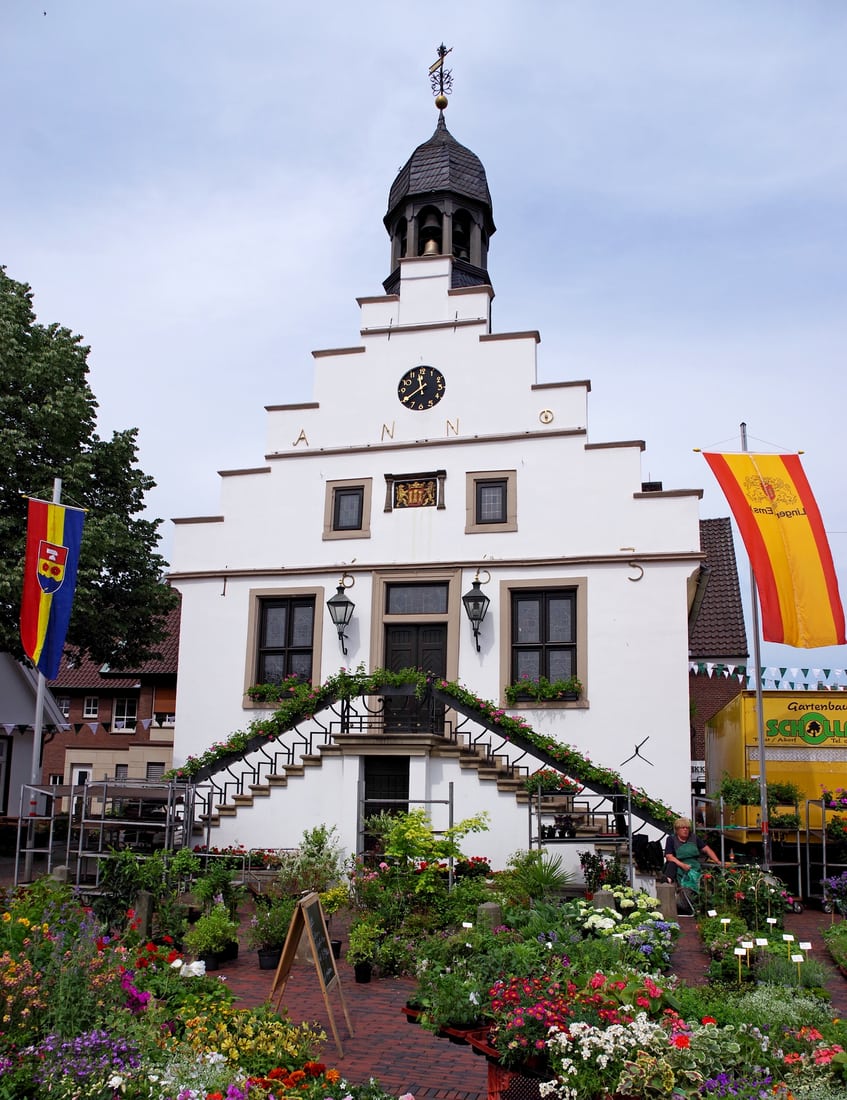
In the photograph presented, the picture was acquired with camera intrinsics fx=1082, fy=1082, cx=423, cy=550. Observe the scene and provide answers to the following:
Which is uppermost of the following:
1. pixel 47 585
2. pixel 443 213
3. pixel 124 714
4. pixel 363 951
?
pixel 443 213

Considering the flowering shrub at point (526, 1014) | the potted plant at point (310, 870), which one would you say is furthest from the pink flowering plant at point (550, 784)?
the flowering shrub at point (526, 1014)

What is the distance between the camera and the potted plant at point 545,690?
18328 mm

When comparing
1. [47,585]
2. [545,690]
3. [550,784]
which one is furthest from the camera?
[545,690]

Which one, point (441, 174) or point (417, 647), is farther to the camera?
point (441, 174)

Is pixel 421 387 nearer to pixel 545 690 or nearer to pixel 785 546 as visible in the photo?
pixel 545 690

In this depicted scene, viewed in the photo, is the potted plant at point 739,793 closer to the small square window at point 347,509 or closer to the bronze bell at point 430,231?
the small square window at point 347,509

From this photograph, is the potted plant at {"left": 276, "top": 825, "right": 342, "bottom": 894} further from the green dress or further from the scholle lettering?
the scholle lettering

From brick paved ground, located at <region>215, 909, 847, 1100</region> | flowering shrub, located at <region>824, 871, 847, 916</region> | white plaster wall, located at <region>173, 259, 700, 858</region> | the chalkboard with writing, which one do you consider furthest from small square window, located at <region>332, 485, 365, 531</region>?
the chalkboard with writing

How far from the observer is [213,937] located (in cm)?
1106

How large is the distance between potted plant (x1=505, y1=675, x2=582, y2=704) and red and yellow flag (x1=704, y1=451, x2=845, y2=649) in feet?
12.4

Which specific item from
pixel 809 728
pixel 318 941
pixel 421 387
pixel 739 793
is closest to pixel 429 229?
pixel 421 387

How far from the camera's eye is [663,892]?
41.9ft

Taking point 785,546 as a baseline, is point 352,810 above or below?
below

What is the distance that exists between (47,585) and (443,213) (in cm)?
1138
